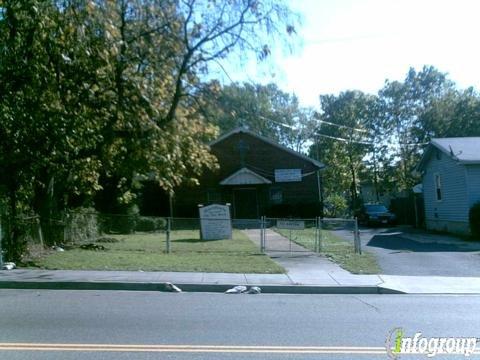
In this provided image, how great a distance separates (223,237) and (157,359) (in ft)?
53.7

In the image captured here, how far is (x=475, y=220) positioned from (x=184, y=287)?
53.3ft

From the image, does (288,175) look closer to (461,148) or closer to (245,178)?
(245,178)

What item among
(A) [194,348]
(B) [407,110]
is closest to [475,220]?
(A) [194,348]

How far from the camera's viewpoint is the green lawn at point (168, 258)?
14.0m

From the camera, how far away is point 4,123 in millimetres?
15086

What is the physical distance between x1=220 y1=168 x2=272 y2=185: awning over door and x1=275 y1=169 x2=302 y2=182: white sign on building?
6.22ft

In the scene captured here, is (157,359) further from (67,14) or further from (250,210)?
(250,210)

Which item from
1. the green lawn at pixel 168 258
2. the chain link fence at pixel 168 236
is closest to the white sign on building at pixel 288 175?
the chain link fence at pixel 168 236

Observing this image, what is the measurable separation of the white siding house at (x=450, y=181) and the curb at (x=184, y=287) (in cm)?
1497

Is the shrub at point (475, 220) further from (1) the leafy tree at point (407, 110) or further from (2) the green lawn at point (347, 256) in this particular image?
(1) the leafy tree at point (407, 110)

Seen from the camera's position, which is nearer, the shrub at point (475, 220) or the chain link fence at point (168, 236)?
the chain link fence at point (168, 236)

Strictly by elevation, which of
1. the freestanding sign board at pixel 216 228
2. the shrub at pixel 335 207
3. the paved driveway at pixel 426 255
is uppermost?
the shrub at pixel 335 207

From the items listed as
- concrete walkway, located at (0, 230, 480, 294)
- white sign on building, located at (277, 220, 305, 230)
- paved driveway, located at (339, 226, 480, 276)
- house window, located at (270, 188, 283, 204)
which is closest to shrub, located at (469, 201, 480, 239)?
paved driveway, located at (339, 226, 480, 276)

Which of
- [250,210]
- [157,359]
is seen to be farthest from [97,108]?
[250,210]
